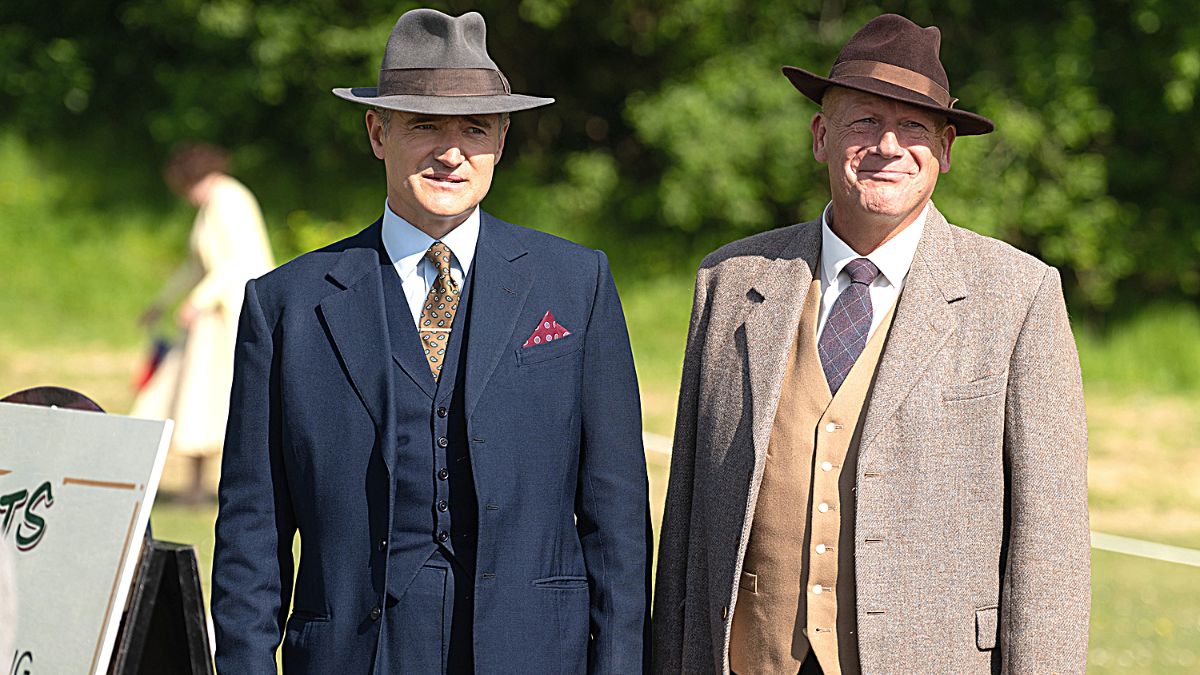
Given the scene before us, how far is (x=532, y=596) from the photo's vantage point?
2.87m

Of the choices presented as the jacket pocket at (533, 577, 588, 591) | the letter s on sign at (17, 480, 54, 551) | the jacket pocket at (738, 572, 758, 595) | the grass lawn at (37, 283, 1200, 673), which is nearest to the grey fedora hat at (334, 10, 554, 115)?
the jacket pocket at (533, 577, 588, 591)

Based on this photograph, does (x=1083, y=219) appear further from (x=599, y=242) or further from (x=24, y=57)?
(x=24, y=57)

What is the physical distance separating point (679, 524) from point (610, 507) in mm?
289

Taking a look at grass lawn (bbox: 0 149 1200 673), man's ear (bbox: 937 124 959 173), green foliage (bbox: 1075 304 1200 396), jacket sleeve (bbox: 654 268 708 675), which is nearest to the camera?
man's ear (bbox: 937 124 959 173)

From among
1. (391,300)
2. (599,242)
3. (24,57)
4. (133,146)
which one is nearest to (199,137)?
(133,146)

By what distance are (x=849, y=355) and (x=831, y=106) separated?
1.63ft

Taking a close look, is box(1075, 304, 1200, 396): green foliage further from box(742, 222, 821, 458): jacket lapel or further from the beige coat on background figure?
box(742, 222, 821, 458): jacket lapel

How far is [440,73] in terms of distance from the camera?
2916mm

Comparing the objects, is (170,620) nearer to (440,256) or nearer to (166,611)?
(166,611)

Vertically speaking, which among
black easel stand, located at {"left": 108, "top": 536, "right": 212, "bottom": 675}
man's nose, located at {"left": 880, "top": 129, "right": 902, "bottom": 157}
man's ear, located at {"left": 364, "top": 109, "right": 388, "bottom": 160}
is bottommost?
black easel stand, located at {"left": 108, "top": 536, "right": 212, "bottom": 675}

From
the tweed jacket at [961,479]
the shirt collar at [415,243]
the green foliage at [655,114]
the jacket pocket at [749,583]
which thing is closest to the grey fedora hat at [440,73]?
the shirt collar at [415,243]

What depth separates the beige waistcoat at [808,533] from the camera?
2916 mm

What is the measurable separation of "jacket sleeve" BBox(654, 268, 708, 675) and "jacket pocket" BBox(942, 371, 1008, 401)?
53 cm

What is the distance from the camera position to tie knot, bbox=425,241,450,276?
2959 millimetres
